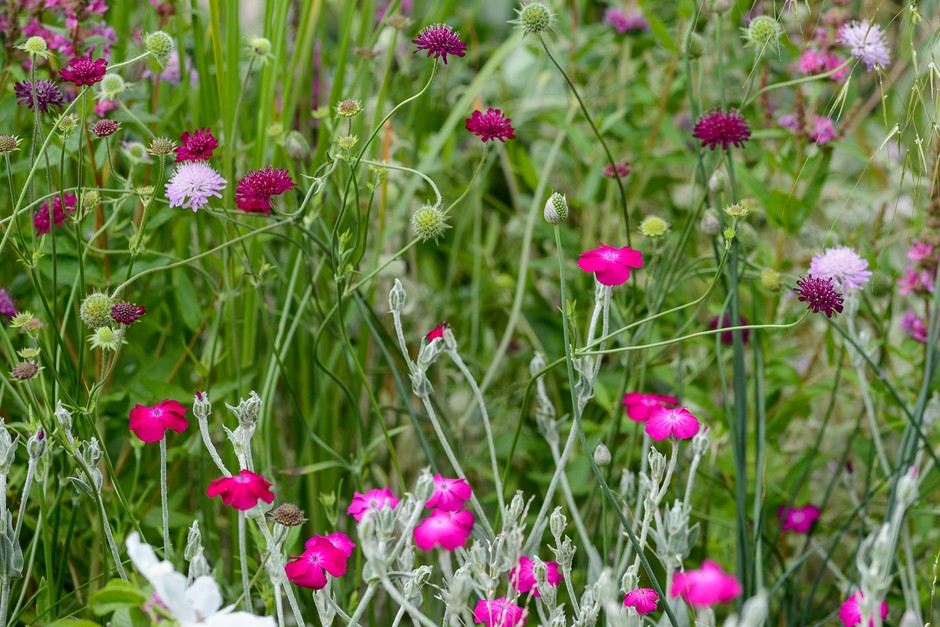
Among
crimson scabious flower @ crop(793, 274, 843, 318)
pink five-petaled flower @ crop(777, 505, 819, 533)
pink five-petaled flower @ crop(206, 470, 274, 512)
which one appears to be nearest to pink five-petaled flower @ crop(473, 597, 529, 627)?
pink five-petaled flower @ crop(206, 470, 274, 512)

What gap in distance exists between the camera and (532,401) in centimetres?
141

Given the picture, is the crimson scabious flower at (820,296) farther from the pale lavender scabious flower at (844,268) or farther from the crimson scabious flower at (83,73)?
the crimson scabious flower at (83,73)

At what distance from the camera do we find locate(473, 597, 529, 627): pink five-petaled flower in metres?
0.67

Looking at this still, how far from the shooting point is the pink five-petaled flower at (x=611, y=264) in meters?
0.73

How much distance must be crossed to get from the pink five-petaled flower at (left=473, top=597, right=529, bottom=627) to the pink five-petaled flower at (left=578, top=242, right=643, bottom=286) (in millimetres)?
251

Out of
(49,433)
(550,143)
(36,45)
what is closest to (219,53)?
(36,45)

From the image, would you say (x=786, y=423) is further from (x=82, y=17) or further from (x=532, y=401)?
(x=82, y=17)

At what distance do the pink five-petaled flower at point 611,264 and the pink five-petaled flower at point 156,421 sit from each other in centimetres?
33

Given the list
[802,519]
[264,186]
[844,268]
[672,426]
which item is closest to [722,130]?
[844,268]

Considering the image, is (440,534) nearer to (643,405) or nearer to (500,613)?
(500,613)

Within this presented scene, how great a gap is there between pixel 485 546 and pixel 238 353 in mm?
A: 339

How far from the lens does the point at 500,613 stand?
2.26 ft

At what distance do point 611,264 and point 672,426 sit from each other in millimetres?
134

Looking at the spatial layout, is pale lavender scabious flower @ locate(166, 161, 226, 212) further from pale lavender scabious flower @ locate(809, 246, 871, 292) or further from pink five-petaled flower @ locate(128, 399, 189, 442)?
pale lavender scabious flower @ locate(809, 246, 871, 292)
